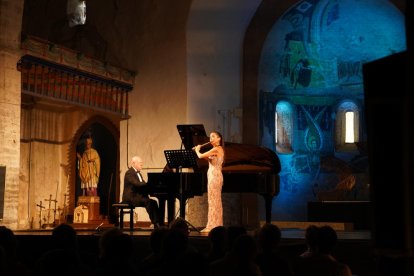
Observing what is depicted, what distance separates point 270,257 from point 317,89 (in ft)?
42.4

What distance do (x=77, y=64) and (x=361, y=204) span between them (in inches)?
276

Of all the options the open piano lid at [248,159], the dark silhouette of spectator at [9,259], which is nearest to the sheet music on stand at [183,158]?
the open piano lid at [248,159]

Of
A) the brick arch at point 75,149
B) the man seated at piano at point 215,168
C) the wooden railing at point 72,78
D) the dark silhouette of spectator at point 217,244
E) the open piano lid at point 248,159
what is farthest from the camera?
the brick arch at point 75,149

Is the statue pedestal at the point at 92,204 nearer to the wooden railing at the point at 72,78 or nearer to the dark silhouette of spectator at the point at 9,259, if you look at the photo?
the wooden railing at the point at 72,78

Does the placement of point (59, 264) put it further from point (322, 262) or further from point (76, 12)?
point (76, 12)

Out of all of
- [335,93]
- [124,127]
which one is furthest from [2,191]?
[335,93]

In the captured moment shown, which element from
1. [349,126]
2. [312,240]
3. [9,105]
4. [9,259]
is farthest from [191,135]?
[9,259]

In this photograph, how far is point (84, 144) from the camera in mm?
17969

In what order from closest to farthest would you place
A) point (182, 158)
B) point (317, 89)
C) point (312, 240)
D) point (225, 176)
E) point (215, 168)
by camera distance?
point (312, 240)
point (182, 158)
point (215, 168)
point (225, 176)
point (317, 89)

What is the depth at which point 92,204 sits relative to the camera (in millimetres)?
16891

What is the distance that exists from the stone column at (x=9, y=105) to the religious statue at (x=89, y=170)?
5439 mm

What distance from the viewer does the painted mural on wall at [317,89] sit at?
16766mm

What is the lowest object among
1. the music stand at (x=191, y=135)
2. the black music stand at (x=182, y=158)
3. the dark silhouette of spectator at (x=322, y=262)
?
the dark silhouette of spectator at (x=322, y=262)

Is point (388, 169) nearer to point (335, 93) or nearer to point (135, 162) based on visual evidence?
point (135, 162)
